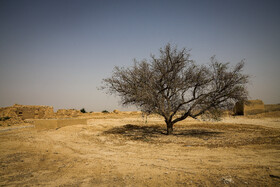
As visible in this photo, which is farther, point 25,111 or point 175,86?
point 25,111

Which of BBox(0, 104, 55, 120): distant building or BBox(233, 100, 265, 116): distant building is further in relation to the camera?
BBox(233, 100, 265, 116): distant building

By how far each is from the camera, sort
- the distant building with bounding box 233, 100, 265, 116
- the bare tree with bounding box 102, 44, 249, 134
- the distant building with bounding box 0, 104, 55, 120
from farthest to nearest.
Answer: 1. the distant building with bounding box 233, 100, 265, 116
2. the distant building with bounding box 0, 104, 55, 120
3. the bare tree with bounding box 102, 44, 249, 134

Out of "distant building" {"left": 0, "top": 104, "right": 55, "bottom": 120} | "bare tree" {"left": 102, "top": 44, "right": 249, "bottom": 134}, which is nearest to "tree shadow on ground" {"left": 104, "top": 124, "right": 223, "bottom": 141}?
"bare tree" {"left": 102, "top": 44, "right": 249, "bottom": 134}

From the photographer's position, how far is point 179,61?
1088 centimetres

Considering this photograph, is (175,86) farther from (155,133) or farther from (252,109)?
(252,109)

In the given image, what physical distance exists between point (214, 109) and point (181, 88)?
104 inches

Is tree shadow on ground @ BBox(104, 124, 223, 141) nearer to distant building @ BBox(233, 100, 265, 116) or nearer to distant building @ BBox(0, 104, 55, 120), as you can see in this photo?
distant building @ BBox(233, 100, 265, 116)

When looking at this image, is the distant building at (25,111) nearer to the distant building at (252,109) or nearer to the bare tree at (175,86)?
the bare tree at (175,86)

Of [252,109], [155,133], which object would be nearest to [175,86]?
[155,133]

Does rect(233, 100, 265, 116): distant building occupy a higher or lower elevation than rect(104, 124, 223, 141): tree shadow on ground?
higher

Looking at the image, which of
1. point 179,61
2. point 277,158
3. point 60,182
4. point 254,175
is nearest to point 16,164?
point 60,182

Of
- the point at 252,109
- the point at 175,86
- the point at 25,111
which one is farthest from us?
the point at 252,109

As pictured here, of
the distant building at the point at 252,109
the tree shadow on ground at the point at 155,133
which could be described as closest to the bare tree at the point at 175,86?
the tree shadow on ground at the point at 155,133

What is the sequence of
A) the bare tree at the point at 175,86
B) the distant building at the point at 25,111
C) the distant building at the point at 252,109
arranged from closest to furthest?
the bare tree at the point at 175,86, the distant building at the point at 25,111, the distant building at the point at 252,109
